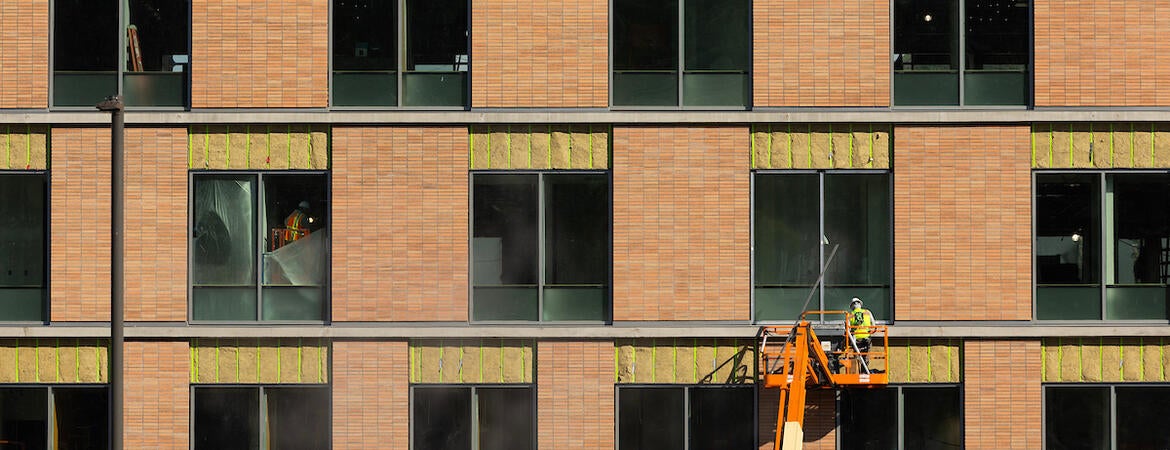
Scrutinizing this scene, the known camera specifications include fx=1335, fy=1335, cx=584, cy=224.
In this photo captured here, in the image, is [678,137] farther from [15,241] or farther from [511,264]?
[15,241]

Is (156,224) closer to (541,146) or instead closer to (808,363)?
(541,146)

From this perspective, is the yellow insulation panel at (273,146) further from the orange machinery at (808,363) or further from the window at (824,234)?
the orange machinery at (808,363)

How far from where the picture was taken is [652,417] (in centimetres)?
2002

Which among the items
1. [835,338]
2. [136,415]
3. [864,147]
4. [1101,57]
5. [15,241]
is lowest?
[136,415]

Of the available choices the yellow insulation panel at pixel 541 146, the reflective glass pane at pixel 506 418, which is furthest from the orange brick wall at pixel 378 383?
the yellow insulation panel at pixel 541 146

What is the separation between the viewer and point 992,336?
19.6 m

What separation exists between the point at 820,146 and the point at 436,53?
5922 mm

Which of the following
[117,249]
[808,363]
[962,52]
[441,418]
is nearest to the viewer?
[117,249]

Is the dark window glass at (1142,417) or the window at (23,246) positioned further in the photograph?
the window at (23,246)

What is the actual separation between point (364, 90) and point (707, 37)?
5228mm

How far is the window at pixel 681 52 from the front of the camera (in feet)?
65.5

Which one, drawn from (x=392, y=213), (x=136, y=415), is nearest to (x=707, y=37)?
(x=392, y=213)

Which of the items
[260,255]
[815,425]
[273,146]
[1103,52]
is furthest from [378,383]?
[1103,52]

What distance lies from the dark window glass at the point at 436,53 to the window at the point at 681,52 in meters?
2.32
